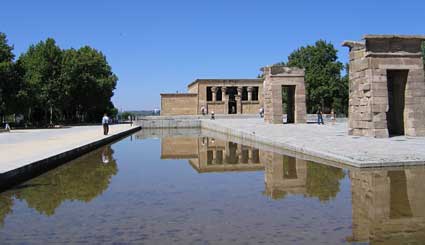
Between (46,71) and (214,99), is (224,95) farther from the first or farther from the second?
(46,71)

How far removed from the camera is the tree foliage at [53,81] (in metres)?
34.7

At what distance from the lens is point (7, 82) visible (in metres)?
34.2

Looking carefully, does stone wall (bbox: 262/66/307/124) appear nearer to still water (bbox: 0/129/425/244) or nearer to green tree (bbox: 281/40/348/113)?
still water (bbox: 0/129/425/244)

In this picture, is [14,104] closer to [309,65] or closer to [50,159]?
[50,159]

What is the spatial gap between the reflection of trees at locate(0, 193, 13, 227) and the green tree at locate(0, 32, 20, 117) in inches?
1150

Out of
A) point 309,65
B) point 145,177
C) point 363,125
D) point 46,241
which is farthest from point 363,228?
point 309,65

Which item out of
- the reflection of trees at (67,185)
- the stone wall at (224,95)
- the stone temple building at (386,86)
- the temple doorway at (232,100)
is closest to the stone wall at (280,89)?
the stone temple building at (386,86)

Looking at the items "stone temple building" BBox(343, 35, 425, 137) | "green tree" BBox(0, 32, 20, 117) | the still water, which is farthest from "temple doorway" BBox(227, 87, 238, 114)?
the still water

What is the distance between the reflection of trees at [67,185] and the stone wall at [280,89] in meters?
18.6

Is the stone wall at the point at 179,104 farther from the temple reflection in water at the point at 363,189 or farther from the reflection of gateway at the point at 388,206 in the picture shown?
the reflection of gateway at the point at 388,206

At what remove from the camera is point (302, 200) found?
277 inches

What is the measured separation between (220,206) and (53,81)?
3948 centimetres

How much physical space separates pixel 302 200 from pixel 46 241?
3.99m

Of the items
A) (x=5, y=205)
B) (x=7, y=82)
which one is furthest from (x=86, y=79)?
(x=5, y=205)
